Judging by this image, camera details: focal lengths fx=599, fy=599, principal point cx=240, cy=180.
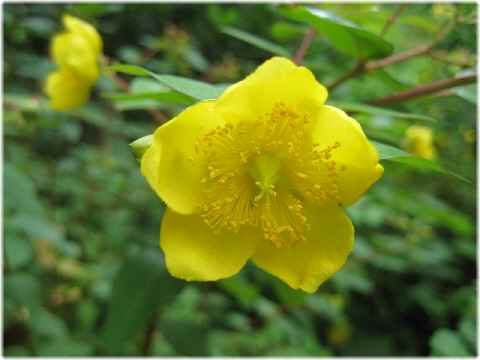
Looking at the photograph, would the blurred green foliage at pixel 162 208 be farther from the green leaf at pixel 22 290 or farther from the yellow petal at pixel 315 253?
the yellow petal at pixel 315 253

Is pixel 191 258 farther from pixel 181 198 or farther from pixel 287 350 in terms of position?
pixel 287 350

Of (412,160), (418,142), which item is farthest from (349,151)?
→ (418,142)

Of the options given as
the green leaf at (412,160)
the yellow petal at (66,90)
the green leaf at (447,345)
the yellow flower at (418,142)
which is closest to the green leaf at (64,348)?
the yellow petal at (66,90)

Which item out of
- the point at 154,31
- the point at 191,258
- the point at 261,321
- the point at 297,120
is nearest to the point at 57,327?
the point at 261,321


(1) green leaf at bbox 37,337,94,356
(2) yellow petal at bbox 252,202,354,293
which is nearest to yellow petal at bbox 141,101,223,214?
(2) yellow petal at bbox 252,202,354,293

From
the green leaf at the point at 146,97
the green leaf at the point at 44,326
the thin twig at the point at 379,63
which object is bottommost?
the green leaf at the point at 44,326

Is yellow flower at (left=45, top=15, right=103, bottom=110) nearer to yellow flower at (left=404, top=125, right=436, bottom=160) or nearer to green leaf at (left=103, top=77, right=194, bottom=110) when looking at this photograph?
green leaf at (left=103, top=77, right=194, bottom=110)
